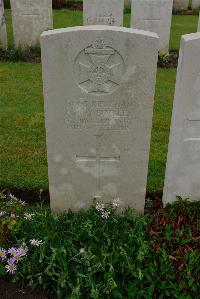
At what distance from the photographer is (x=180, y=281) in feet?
Result: 11.1

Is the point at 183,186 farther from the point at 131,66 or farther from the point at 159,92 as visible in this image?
the point at 159,92

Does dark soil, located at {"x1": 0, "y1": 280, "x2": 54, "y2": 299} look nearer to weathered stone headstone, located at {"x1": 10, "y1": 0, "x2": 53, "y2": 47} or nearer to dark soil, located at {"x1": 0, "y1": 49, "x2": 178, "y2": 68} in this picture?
dark soil, located at {"x1": 0, "y1": 49, "x2": 178, "y2": 68}

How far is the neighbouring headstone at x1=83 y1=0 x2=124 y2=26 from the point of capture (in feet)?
27.5

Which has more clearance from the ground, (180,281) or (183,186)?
(183,186)

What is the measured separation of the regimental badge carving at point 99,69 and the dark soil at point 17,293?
1.70m

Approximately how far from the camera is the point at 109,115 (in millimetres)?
3607

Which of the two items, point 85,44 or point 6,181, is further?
point 6,181


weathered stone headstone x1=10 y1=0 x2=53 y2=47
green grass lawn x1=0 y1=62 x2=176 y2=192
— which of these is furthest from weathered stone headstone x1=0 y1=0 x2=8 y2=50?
green grass lawn x1=0 y1=62 x2=176 y2=192

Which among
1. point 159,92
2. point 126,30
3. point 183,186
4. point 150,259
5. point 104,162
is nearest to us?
point 126,30

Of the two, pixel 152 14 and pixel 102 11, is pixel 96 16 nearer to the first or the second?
pixel 102 11

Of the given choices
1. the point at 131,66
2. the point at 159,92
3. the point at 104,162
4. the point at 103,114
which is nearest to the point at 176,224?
the point at 104,162

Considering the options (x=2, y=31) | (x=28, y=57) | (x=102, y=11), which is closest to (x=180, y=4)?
(x=102, y=11)

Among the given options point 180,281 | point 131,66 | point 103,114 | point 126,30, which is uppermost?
point 126,30

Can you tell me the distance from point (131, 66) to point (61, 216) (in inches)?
62.3
